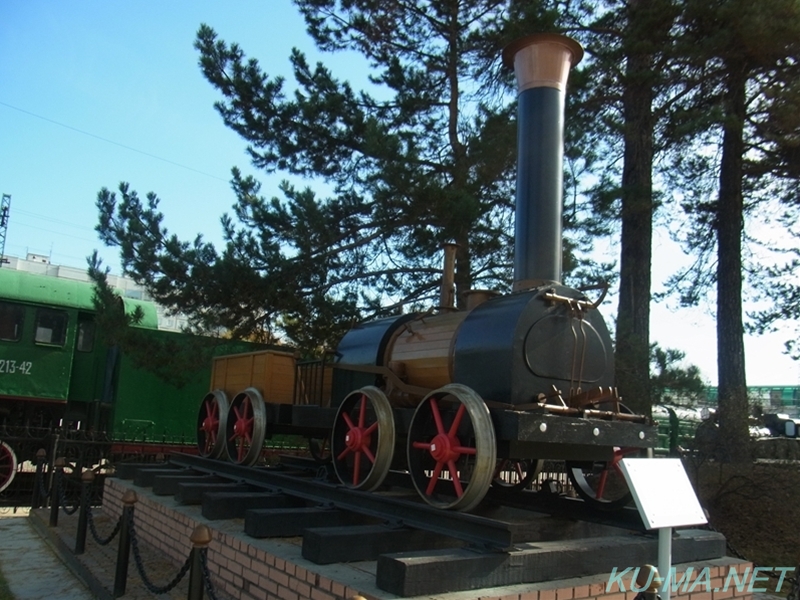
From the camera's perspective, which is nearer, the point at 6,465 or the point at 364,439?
the point at 364,439

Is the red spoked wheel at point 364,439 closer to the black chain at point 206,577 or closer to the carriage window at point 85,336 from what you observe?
the black chain at point 206,577

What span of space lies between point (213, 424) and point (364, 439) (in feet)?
10.1

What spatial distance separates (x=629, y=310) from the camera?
33.1 feet

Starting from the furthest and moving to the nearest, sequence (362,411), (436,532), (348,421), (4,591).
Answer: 1. (348,421)
2. (362,411)
3. (4,591)
4. (436,532)

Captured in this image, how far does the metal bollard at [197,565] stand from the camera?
138 inches

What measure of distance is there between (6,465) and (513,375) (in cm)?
888

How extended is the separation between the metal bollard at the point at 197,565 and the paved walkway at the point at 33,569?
210cm

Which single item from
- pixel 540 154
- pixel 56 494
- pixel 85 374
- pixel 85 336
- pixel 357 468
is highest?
pixel 540 154

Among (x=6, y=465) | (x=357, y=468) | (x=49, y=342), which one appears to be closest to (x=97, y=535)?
(x=357, y=468)

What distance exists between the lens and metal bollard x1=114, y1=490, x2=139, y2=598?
469cm

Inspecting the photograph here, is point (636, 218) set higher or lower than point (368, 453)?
higher

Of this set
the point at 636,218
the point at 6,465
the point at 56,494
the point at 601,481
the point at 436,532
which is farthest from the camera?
the point at 636,218

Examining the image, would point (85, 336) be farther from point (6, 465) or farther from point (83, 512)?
point (83, 512)

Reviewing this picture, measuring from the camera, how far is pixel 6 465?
10148 millimetres
